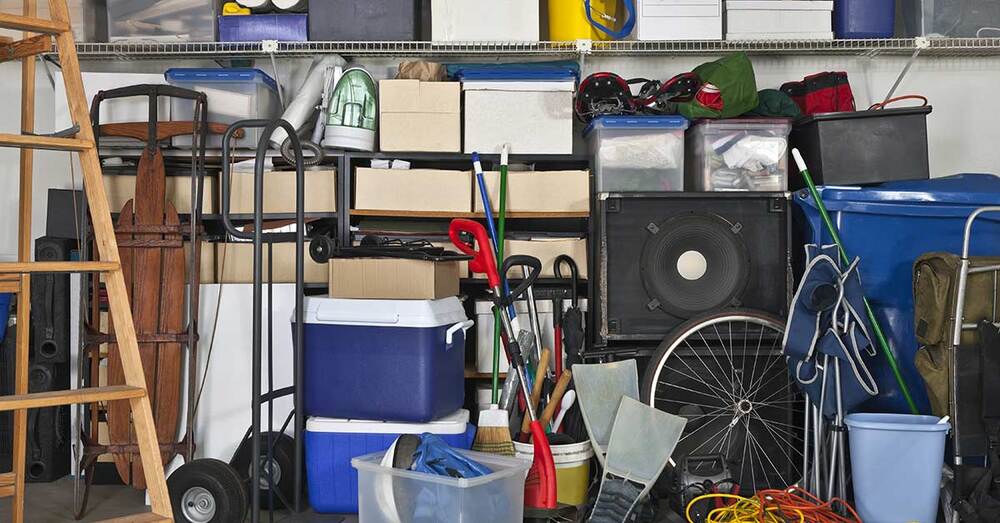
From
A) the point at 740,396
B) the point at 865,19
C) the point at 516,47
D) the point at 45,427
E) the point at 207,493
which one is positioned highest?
the point at 865,19

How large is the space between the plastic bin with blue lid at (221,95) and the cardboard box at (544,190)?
94 centimetres

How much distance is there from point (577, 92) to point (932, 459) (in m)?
1.90

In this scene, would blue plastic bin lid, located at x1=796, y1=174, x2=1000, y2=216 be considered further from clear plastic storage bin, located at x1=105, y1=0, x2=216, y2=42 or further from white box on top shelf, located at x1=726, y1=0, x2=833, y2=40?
clear plastic storage bin, located at x1=105, y1=0, x2=216, y2=42

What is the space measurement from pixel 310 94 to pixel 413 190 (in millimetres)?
582

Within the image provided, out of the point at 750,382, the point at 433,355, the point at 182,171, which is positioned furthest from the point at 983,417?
the point at 182,171

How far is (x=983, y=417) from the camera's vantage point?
9.80ft

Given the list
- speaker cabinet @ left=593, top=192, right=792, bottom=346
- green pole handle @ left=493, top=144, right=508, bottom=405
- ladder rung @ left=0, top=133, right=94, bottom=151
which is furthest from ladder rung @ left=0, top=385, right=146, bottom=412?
speaker cabinet @ left=593, top=192, right=792, bottom=346

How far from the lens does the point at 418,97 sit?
3.80 m

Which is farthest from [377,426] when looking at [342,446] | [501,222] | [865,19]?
[865,19]

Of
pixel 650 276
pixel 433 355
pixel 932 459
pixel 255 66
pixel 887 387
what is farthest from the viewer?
pixel 255 66

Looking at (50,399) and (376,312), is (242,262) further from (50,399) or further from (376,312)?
(50,399)

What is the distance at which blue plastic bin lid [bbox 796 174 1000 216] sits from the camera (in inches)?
135

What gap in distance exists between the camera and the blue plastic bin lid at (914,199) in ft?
11.3

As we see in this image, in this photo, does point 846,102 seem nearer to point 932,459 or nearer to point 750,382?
point 750,382
